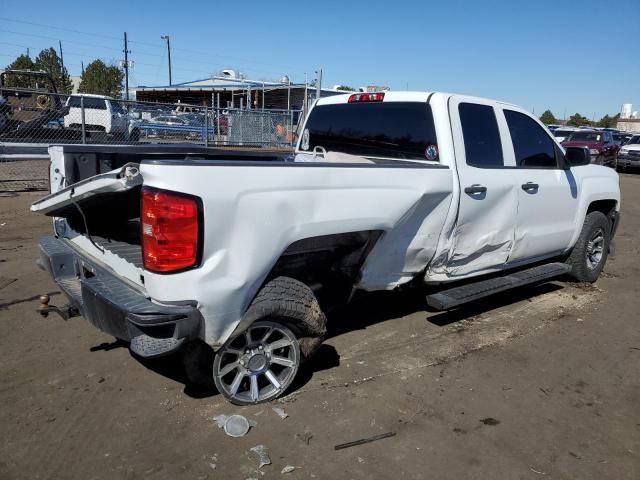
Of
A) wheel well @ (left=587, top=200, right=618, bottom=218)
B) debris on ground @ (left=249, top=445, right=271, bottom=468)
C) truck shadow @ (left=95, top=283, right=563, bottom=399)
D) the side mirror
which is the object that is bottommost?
debris on ground @ (left=249, top=445, right=271, bottom=468)

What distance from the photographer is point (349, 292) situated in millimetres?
3994

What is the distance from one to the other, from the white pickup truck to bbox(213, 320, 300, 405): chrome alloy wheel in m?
0.01

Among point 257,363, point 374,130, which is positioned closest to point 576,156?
point 374,130

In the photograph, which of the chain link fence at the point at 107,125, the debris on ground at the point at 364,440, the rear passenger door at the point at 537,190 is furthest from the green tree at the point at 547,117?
the debris on ground at the point at 364,440

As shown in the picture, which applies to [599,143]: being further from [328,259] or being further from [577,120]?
[577,120]

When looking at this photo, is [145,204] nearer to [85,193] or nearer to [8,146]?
[85,193]

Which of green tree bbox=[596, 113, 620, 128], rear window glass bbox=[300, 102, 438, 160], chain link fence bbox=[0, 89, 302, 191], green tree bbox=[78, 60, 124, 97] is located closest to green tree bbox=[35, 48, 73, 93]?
green tree bbox=[78, 60, 124, 97]

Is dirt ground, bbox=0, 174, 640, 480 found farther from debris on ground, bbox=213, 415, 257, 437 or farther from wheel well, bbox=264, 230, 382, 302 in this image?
wheel well, bbox=264, 230, 382, 302

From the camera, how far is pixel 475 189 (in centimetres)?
421

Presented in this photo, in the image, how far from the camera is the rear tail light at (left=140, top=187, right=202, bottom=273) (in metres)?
2.70

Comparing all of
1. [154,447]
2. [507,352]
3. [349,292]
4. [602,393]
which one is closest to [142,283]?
[154,447]

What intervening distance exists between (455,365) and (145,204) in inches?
102

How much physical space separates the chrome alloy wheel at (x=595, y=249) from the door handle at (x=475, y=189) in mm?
2513

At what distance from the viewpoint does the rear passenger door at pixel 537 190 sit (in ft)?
15.8
